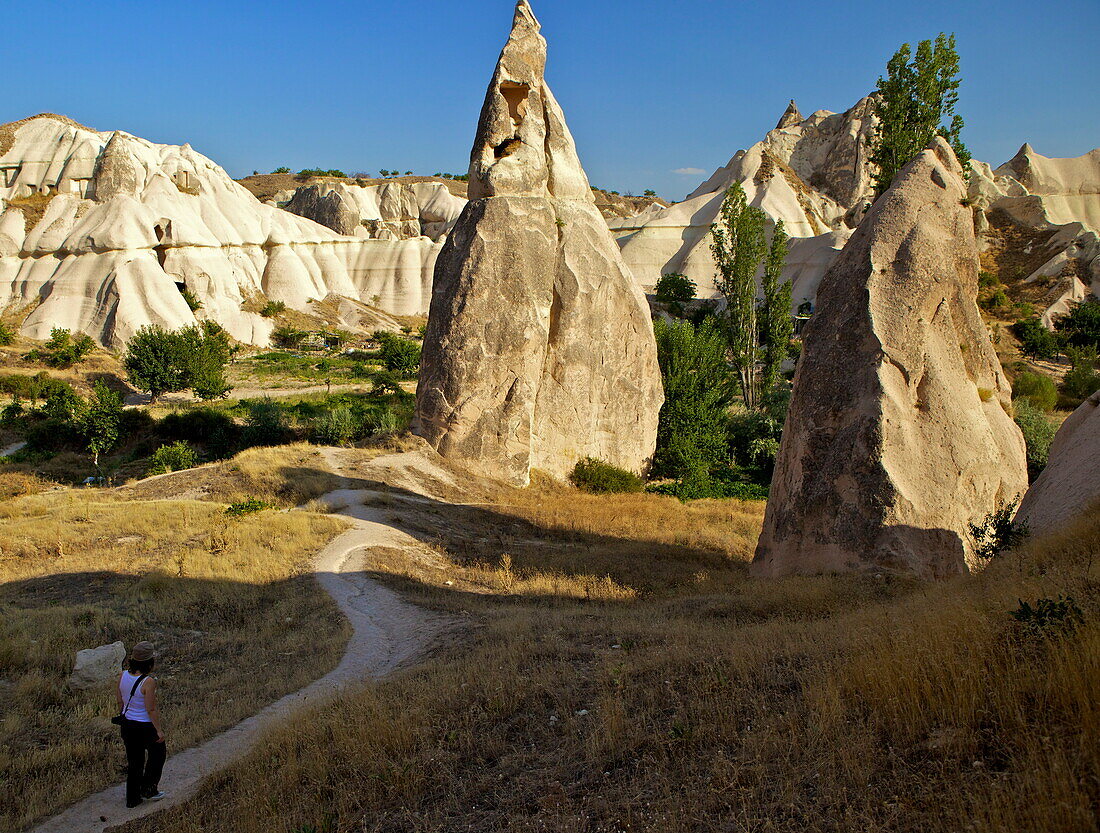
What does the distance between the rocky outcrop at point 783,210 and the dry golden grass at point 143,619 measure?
4542 cm

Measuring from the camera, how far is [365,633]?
7.78m

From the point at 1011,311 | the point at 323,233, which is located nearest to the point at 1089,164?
the point at 1011,311

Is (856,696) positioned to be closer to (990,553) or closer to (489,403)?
(990,553)

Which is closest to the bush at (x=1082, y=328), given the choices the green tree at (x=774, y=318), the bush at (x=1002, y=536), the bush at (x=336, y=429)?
the green tree at (x=774, y=318)

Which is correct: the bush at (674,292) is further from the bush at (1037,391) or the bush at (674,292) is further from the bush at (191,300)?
the bush at (191,300)

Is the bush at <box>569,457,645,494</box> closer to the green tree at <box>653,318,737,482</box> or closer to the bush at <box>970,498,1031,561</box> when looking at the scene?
the green tree at <box>653,318,737,482</box>

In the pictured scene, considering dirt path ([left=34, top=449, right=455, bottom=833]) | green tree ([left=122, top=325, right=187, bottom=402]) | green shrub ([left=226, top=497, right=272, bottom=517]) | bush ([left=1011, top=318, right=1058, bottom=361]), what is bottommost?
dirt path ([left=34, top=449, right=455, bottom=833])

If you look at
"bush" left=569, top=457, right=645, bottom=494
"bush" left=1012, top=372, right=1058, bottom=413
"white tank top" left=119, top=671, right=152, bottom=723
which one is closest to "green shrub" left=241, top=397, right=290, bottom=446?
"bush" left=569, top=457, right=645, bottom=494

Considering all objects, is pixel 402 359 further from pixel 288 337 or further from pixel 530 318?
pixel 530 318

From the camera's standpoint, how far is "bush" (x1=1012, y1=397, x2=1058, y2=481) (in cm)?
Answer: 1719

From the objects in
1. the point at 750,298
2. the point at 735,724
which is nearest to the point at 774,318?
the point at 750,298

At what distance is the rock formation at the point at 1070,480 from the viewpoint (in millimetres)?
6137

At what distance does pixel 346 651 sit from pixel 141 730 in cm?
263

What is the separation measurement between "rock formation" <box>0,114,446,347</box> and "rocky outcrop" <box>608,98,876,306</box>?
62.0 feet
